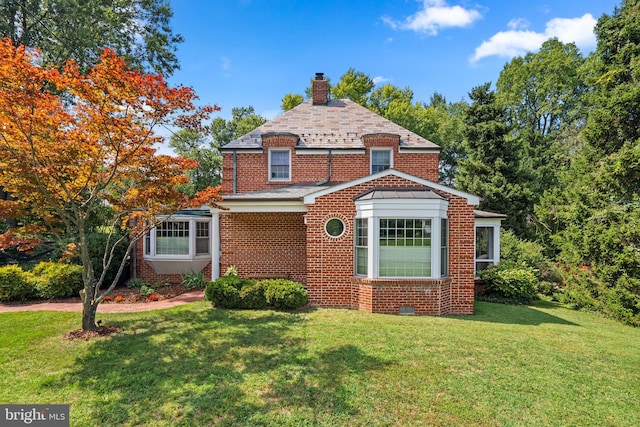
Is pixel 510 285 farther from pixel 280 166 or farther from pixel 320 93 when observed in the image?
pixel 320 93

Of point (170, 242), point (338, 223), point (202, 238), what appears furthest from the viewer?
point (202, 238)

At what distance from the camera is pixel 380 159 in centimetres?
1366

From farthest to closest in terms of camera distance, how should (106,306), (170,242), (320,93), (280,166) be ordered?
1. (320,93)
2. (280,166)
3. (170,242)
4. (106,306)

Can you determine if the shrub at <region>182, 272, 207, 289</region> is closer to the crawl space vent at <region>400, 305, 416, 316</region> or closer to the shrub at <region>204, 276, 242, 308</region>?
the shrub at <region>204, 276, 242, 308</region>

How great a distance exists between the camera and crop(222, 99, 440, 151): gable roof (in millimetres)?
13617

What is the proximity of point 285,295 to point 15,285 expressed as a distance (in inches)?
340

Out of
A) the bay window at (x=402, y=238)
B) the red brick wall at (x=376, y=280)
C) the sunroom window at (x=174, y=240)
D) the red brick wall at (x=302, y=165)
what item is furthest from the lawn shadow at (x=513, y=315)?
the sunroom window at (x=174, y=240)

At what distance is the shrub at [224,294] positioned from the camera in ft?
28.6

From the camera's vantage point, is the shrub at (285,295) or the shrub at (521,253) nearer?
the shrub at (285,295)

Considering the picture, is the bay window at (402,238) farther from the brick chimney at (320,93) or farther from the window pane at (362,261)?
the brick chimney at (320,93)

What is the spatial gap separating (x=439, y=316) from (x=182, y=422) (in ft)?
23.0

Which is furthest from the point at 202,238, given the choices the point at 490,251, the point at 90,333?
the point at 490,251

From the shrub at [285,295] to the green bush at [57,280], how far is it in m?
6.66

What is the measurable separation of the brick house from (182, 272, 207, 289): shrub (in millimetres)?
419
